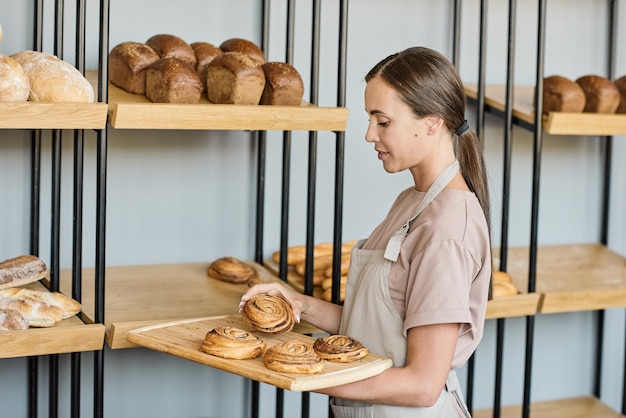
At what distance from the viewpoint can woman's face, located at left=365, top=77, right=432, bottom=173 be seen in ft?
5.96

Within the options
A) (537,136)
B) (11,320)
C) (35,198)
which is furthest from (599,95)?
(11,320)

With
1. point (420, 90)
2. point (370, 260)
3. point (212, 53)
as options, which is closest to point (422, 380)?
point (370, 260)

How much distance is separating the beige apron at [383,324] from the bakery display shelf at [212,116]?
476 mm

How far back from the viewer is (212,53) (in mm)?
2543

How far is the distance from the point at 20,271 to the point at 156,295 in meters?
0.40

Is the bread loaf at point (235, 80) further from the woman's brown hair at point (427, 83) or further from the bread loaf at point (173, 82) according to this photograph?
the woman's brown hair at point (427, 83)

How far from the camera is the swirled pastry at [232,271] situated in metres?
2.67

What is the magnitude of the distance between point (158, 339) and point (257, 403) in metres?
1.05

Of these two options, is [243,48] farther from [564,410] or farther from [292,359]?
[564,410]

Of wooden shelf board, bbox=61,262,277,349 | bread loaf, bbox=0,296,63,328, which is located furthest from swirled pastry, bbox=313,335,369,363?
bread loaf, bbox=0,296,63,328

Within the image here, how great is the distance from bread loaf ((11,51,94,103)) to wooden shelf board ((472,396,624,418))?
2.00 meters

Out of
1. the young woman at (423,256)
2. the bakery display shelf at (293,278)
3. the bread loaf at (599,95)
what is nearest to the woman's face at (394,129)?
the young woman at (423,256)

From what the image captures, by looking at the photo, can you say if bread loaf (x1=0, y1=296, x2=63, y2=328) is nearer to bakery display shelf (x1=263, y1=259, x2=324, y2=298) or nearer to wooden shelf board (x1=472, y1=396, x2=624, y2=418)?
bakery display shelf (x1=263, y1=259, x2=324, y2=298)

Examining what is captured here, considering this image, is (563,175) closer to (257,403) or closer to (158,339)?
(257,403)
